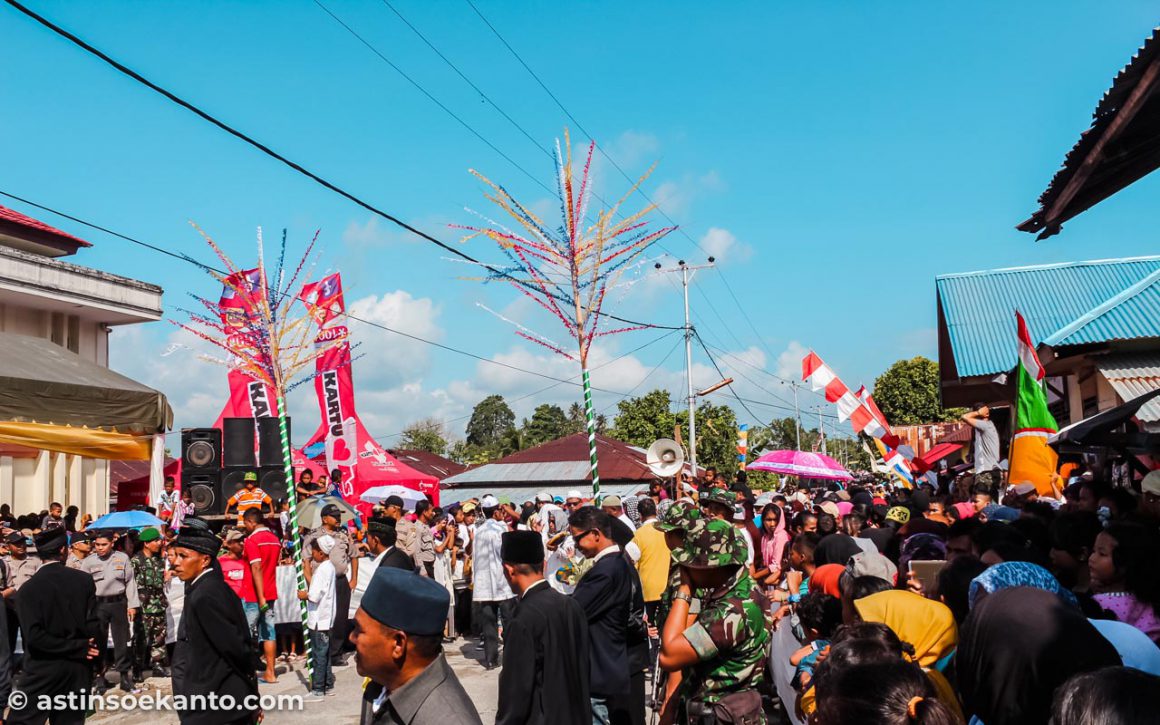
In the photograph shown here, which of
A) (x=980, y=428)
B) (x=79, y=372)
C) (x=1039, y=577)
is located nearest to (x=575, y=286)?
(x=79, y=372)

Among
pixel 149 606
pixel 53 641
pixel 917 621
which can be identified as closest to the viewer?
pixel 917 621

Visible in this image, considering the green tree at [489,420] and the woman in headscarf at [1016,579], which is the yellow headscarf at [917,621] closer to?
the woman in headscarf at [1016,579]

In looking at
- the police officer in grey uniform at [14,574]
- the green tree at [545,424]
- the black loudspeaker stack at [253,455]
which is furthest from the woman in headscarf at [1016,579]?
the green tree at [545,424]

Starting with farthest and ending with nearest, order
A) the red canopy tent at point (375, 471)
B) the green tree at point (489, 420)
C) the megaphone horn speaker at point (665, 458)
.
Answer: the green tree at point (489, 420) < the red canopy tent at point (375, 471) < the megaphone horn speaker at point (665, 458)

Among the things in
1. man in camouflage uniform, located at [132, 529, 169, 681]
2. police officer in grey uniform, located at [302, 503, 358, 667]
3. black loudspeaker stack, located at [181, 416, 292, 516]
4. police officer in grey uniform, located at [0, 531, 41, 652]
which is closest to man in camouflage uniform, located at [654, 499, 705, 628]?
police officer in grey uniform, located at [302, 503, 358, 667]

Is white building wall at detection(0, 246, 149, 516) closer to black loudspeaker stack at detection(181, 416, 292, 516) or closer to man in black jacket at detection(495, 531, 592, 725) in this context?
black loudspeaker stack at detection(181, 416, 292, 516)

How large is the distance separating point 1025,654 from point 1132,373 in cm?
957

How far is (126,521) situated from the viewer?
510 inches

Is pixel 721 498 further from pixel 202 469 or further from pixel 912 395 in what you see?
pixel 912 395

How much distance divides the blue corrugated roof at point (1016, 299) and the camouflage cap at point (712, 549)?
13.0 m

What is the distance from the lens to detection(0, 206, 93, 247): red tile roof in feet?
76.6

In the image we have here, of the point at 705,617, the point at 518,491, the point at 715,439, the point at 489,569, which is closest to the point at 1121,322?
the point at 489,569

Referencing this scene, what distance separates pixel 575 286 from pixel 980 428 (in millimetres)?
6882

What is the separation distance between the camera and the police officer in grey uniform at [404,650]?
3.12 metres
